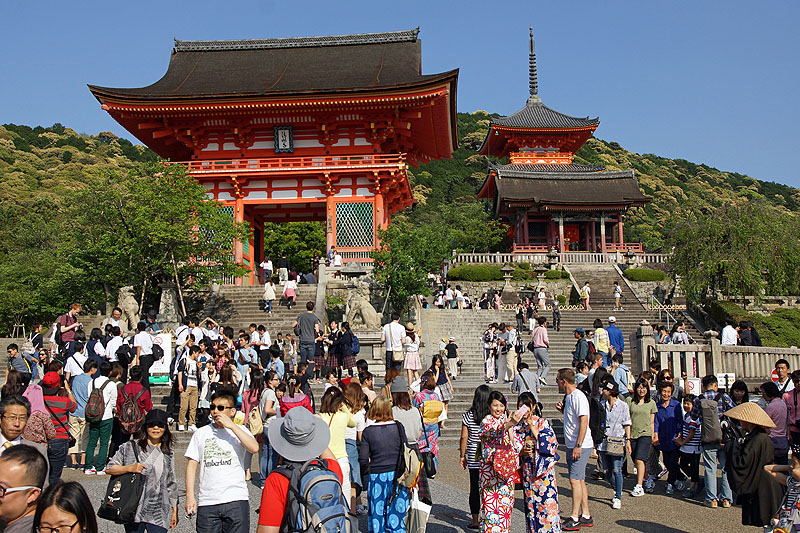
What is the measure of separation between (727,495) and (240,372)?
773 cm

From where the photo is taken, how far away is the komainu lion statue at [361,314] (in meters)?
18.1

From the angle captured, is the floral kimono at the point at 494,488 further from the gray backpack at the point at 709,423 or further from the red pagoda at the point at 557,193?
the red pagoda at the point at 557,193

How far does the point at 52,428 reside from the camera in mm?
6539

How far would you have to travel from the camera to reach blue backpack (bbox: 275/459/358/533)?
165 inches

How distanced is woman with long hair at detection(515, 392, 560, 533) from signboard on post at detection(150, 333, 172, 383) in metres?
9.90

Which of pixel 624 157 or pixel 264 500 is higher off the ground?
pixel 624 157

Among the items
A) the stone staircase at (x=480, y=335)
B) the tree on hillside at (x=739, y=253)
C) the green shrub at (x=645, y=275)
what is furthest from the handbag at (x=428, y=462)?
the green shrub at (x=645, y=275)

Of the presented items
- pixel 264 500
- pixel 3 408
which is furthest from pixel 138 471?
pixel 264 500

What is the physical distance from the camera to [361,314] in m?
18.2

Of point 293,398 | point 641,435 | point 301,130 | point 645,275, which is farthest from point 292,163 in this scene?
point 641,435

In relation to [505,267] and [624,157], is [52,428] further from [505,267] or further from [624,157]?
[624,157]

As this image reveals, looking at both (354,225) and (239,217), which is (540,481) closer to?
(354,225)

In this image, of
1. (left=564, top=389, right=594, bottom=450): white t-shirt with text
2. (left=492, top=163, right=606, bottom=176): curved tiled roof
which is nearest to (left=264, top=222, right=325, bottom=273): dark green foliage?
(left=492, top=163, right=606, bottom=176): curved tiled roof

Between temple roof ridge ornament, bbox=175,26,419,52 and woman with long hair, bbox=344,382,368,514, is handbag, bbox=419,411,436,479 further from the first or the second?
temple roof ridge ornament, bbox=175,26,419,52
